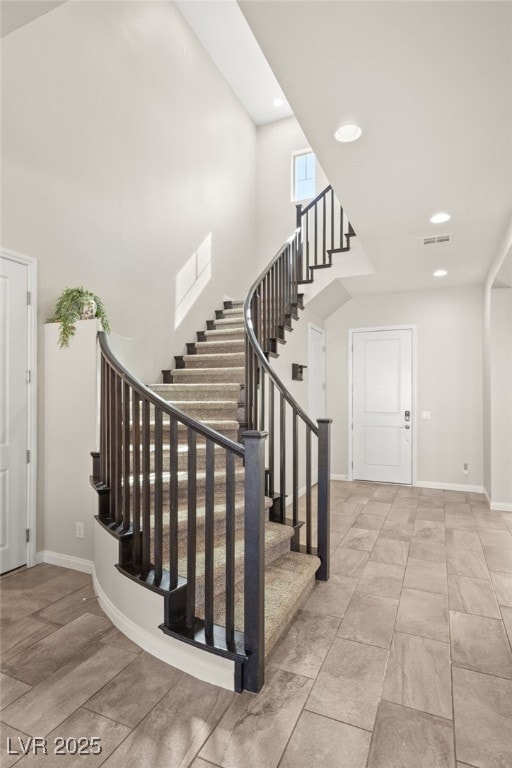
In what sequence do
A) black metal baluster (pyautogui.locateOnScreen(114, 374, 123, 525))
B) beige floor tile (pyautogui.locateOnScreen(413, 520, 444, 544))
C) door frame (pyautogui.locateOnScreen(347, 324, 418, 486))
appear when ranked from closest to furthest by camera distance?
black metal baluster (pyautogui.locateOnScreen(114, 374, 123, 525)), beige floor tile (pyautogui.locateOnScreen(413, 520, 444, 544)), door frame (pyautogui.locateOnScreen(347, 324, 418, 486))

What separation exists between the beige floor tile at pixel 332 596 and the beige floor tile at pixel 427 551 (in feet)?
2.61

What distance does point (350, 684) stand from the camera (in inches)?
74.8

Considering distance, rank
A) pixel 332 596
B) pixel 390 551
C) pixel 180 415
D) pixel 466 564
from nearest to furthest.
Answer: pixel 180 415 < pixel 332 596 < pixel 466 564 < pixel 390 551

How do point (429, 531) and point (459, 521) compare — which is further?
point (459, 521)

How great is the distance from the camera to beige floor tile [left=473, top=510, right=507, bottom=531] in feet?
13.9

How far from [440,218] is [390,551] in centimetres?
292

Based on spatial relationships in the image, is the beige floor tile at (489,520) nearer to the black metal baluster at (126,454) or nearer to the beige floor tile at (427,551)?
the beige floor tile at (427,551)

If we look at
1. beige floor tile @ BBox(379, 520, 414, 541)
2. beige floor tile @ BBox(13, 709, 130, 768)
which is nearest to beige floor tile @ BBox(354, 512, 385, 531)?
beige floor tile @ BBox(379, 520, 414, 541)

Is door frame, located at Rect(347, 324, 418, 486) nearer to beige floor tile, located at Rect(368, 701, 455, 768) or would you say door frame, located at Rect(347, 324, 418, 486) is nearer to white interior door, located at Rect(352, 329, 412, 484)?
white interior door, located at Rect(352, 329, 412, 484)

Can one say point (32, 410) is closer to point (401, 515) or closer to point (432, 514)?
point (401, 515)

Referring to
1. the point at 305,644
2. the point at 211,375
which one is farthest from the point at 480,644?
the point at 211,375

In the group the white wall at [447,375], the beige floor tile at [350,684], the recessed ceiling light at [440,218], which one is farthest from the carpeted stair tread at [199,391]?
the white wall at [447,375]

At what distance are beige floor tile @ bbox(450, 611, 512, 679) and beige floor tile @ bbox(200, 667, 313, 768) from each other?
0.85m

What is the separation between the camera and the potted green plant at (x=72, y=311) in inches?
123
